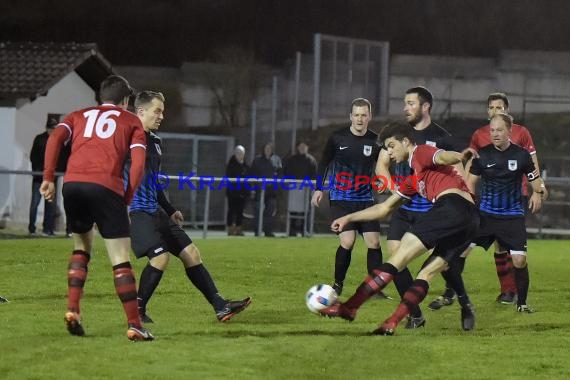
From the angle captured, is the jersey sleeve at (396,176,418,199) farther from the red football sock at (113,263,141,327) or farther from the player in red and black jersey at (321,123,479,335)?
the red football sock at (113,263,141,327)

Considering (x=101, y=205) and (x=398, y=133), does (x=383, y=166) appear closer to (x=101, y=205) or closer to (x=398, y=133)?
(x=398, y=133)

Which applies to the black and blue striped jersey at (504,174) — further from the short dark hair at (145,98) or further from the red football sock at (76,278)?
the red football sock at (76,278)

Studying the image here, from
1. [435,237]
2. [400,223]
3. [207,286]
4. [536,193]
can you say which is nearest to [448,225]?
[435,237]

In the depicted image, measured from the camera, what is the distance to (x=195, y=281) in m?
9.83

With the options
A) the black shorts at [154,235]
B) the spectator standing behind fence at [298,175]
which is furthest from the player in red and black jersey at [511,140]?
the spectator standing behind fence at [298,175]

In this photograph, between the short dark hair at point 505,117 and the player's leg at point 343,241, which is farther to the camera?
the player's leg at point 343,241

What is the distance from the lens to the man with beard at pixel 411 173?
9922 mm

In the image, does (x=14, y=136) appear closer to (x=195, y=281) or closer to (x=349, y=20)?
(x=195, y=281)

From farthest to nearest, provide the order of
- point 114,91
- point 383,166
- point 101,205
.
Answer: point 383,166, point 114,91, point 101,205

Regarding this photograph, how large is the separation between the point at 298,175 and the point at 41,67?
6657 mm

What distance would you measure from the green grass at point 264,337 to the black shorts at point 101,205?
2.70 ft

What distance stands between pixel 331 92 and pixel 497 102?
22097mm

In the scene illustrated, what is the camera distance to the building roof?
25125 mm

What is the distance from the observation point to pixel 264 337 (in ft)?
29.3
